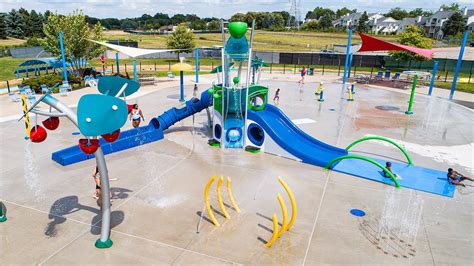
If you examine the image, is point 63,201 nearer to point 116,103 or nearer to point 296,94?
point 116,103

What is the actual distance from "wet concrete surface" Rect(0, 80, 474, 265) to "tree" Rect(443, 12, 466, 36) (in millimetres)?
102661

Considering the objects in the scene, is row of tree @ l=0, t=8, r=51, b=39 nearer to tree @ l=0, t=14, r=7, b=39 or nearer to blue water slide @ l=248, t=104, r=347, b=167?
tree @ l=0, t=14, r=7, b=39

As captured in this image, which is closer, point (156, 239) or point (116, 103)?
point (116, 103)

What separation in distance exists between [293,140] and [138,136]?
639cm

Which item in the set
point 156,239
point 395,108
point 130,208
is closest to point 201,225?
point 156,239

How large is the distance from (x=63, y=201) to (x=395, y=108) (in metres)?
20.4

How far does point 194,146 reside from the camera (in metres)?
14.5

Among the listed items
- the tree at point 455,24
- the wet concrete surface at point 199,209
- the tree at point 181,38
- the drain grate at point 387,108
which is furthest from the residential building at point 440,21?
the wet concrete surface at point 199,209

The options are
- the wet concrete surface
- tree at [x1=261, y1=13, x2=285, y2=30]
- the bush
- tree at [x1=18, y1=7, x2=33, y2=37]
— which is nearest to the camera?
the wet concrete surface

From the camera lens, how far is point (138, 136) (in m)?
14.3

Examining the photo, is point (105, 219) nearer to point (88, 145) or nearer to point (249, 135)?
point (88, 145)

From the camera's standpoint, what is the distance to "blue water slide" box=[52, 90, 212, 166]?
12.3m

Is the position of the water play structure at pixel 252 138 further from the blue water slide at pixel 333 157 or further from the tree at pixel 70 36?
the tree at pixel 70 36

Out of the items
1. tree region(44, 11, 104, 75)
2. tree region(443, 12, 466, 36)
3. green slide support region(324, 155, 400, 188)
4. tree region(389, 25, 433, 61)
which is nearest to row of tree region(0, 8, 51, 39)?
tree region(44, 11, 104, 75)
